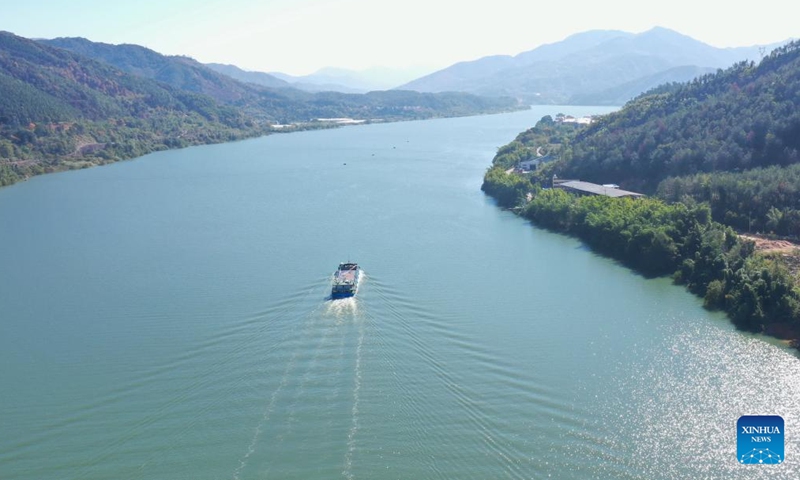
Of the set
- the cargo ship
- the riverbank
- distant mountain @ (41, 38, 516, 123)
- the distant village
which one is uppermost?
distant mountain @ (41, 38, 516, 123)

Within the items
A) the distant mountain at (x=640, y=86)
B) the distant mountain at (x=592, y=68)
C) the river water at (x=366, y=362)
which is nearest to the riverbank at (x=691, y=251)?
the river water at (x=366, y=362)

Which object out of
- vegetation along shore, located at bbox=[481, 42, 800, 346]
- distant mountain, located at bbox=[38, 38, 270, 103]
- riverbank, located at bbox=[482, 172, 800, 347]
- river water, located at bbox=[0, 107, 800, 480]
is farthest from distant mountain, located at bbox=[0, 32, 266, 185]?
riverbank, located at bbox=[482, 172, 800, 347]

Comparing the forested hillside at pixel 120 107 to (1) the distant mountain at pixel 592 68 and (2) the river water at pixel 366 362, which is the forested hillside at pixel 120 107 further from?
(1) the distant mountain at pixel 592 68

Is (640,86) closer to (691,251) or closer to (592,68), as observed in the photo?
(592,68)

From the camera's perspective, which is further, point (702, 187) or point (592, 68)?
point (592, 68)

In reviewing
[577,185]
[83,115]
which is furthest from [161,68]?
[577,185]

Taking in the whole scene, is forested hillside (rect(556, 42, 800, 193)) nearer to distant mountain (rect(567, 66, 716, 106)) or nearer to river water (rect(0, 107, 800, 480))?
river water (rect(0, 107, 800, 480))

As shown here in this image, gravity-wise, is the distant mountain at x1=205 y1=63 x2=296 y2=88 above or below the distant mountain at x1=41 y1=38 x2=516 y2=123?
above
